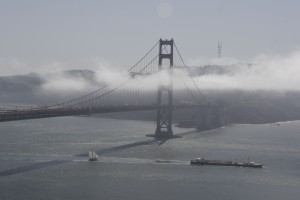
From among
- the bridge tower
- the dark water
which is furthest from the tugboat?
the bridge tower

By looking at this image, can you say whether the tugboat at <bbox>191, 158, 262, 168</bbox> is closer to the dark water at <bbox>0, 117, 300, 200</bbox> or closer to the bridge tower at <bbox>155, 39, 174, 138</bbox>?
the dark water at <bbox>0, 117, 300, 200</bbox>

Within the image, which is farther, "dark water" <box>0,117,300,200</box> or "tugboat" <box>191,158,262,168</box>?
"tugboat" <box>191,158,262,168</box>

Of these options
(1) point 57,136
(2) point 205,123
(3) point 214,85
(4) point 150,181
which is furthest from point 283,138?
(3) point 214,85

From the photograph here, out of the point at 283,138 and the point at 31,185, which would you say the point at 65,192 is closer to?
the point at 31,185

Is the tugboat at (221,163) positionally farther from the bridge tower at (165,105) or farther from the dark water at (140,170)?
the bridge tower at (165,105)

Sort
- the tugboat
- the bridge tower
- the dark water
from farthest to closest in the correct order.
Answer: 1. the bridge tower
2. the tugboat
3. the dark water

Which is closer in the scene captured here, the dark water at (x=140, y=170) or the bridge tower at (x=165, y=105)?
the dark water at (x=140, y=170)

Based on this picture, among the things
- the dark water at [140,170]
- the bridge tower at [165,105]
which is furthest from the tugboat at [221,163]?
the bridge tower at [165,105]

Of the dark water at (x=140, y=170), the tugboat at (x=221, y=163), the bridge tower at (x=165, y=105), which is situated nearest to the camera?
the dark water at (x=140, y=170)

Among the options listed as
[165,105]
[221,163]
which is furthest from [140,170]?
[165,105]
